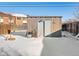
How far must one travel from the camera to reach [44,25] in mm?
5246

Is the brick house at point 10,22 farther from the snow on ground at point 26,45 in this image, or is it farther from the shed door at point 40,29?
the shed door at point 40,29

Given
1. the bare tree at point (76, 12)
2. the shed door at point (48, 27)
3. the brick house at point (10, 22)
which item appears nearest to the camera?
the bare tree at point (76, 12)

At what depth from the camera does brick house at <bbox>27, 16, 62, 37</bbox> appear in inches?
201

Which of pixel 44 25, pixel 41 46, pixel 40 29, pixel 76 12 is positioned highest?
pixel 76 12

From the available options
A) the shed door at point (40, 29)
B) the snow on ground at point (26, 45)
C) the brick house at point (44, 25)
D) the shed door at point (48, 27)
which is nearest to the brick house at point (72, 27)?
the brick house at point (44, 25)

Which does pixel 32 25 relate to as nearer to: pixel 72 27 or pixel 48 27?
pixel 48 27

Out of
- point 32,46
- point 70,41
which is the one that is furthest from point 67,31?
point 32,46

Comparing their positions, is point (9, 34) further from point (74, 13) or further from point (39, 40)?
point (74, 13)

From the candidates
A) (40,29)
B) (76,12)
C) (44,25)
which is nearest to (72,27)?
(76,12)

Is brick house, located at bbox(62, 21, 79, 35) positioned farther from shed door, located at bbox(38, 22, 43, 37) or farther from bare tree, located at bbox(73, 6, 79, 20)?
shed door, located at bbox(38, 22, 43, 37)

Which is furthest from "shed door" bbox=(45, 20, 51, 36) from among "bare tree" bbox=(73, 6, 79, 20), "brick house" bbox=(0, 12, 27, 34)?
"bare tree" bbox=(73, 6, 79, 20)

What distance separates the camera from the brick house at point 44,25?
16.8ft

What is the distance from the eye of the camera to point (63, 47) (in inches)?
200

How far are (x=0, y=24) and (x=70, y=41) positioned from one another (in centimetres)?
182
